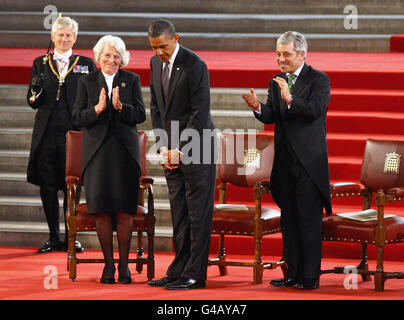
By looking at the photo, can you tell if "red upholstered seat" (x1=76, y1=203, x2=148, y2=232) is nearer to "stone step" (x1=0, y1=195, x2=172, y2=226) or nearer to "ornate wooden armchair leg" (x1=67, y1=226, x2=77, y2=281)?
"ornate wooden armchair leg" (x1=67, y1=226, x2=77, y2=281)

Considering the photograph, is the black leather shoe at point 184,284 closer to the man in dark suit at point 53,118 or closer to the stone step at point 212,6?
the man in dark suit at point 53,118

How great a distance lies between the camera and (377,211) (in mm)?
5312

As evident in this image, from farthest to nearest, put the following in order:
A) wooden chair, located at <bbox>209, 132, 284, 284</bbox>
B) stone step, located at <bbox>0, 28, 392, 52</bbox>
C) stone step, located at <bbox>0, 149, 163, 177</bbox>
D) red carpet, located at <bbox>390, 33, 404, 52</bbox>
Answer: stone step, located at <bbox>0, 28, 392, 52</bbox>, red carpet, located at <bbox>390, 33, 404, 52</bbox>, stone step, located at <bbox>0, 149, 163, 177</bbox>, wooden chair, located at <bbox>209, 132, 284, 284</bbox>

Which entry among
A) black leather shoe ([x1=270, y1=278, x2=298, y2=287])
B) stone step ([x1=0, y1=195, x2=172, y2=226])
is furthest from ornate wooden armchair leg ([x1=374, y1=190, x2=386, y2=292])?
stone step ([x1=0, y1=195, x2=172, y2=226])

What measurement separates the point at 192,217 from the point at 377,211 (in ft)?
3.72

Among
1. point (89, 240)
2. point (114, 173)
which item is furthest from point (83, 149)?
point (89, 240)

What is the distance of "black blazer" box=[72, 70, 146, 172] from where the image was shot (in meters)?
5.23

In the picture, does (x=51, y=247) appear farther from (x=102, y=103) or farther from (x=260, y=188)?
(x=260, y=188)

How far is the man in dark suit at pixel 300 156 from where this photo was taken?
16.8ft

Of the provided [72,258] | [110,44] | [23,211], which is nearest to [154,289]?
[72,258]

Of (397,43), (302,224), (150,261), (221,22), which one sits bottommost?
(150,261)

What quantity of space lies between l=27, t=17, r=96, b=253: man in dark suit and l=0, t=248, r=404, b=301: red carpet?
48cm

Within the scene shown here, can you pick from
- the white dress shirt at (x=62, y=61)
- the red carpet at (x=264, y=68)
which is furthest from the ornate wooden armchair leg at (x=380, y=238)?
the red carpet at (x=264, y=68)

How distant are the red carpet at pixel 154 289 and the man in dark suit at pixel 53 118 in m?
0.48
